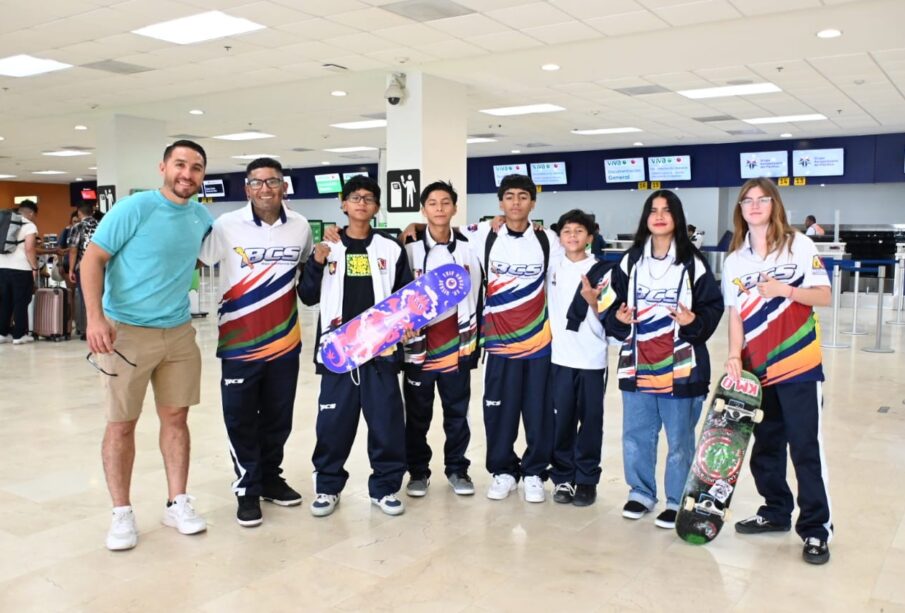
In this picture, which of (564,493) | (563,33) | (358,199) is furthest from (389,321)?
(563,33)

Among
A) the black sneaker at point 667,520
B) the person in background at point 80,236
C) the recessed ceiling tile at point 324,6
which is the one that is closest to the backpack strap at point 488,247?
the black sneaker at point 667,520

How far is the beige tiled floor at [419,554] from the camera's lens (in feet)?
9.01

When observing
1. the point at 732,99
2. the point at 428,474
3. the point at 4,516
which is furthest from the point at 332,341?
the point at 732,99

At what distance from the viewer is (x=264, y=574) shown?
9.65ft

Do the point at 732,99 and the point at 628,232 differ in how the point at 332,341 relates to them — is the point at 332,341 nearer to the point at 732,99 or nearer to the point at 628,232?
the point at 732,99

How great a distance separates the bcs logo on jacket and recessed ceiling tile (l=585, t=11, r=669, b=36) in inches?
192

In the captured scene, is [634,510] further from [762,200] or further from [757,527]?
[762,200]

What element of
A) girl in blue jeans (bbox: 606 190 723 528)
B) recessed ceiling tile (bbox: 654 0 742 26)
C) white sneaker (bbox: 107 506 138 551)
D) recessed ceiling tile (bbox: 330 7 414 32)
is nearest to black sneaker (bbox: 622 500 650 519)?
girl in blue jeans (bbox: 606 190 723 528)

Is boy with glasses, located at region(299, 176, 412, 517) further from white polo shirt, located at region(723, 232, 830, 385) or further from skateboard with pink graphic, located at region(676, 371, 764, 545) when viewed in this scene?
white polo shirt, located at region(723, 232, 830, 385)

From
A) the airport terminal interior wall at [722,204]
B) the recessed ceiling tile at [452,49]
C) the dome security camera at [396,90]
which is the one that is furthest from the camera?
the airport terminal interior wall at [722,204]

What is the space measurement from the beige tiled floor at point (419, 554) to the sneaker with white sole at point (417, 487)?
0.05m

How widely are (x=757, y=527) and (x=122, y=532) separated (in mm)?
2642

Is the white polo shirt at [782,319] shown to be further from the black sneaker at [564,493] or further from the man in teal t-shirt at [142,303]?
the man in teal t-shirt at [142,303]

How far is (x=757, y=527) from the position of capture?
133 inches
